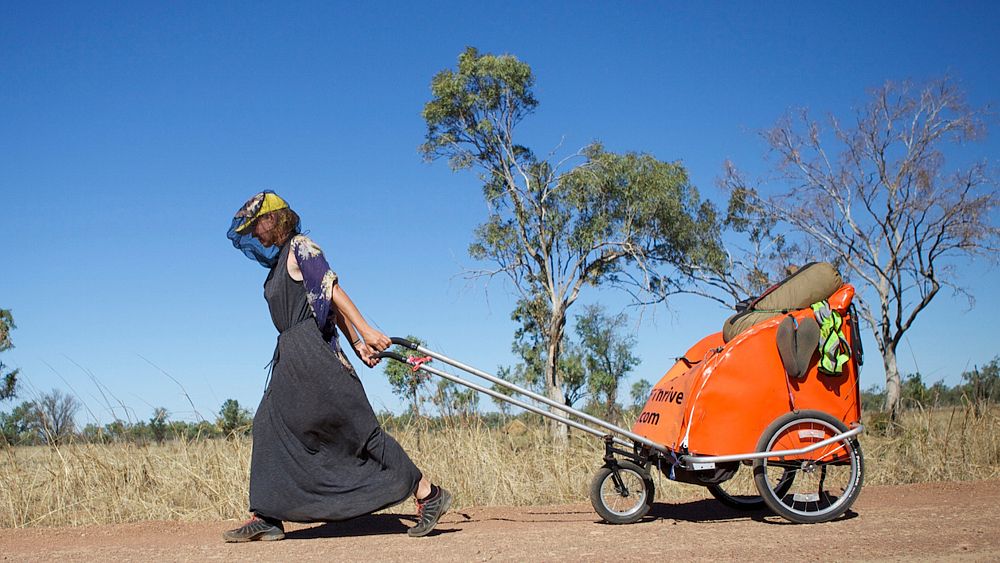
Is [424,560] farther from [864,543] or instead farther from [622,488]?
[864,543]

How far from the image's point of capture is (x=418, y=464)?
786 centimetres

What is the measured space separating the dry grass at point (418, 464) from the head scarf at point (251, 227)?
2450mm

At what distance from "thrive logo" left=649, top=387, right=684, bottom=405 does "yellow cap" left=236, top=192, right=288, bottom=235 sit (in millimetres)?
2815

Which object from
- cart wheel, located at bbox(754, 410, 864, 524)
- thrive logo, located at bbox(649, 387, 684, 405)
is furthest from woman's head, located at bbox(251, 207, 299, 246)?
cart wheel, located at bbox(754, 410, 864, 524)

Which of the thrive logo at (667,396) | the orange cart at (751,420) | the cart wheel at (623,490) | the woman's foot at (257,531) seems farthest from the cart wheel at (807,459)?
the woman's foot at (257,531)

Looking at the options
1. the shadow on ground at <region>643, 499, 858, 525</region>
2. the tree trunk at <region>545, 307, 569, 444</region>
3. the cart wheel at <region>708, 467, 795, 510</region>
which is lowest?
the shadow on ground at <region>643, 499, 858, 525</region>

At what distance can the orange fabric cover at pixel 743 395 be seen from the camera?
219 inches

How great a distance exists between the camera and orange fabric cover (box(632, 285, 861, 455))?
5555mm

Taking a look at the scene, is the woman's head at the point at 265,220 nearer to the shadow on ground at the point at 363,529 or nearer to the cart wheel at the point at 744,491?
the shadow on ground at the point at 363,529

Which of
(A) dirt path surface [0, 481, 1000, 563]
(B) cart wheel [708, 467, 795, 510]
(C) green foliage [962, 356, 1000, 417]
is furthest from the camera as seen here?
(C) green foliage [962, 356, 1000, 417]

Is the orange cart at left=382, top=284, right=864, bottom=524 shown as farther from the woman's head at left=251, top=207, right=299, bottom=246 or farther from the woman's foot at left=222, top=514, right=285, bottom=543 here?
the woman's foot at left=222, top=514, right=285, bottom=543

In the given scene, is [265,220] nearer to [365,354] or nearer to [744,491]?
[365,354]

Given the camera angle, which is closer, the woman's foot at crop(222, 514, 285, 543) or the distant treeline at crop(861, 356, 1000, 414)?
the woman's foot at crop(222, 514, 285, 543)

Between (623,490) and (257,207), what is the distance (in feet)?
9.84
